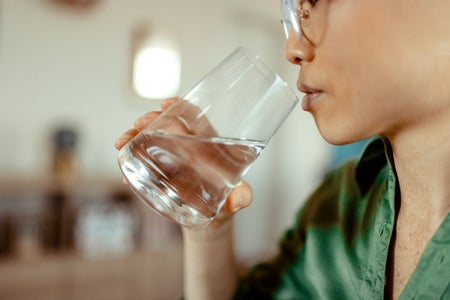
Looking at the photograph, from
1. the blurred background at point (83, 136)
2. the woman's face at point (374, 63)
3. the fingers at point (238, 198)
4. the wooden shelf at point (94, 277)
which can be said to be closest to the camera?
the woman's face at point (374, 63)

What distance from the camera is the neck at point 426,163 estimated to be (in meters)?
0.69

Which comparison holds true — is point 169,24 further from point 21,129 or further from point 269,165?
point 269,165

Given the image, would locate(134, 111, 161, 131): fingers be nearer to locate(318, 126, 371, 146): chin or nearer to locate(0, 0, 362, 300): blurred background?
locate(318, 126, 371, 146): chin

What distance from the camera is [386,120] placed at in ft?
2.23

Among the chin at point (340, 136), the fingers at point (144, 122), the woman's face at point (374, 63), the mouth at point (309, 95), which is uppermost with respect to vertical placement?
the woman's face at point (374, 63)

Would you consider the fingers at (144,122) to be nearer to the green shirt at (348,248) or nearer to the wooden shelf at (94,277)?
the green shirt at (348,248)

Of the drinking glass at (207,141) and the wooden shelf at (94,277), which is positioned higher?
the drinking glass at (207,141)

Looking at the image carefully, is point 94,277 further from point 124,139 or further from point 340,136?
point 340,136

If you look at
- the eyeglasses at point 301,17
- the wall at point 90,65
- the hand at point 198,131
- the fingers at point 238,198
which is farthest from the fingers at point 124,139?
the wall at point 90,65

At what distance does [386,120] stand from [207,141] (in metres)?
0.24

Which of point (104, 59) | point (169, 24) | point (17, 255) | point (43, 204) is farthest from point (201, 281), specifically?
point (169, 24)

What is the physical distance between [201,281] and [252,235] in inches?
167

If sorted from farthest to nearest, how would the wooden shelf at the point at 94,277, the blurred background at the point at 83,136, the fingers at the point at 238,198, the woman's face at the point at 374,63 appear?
1. the blurred background at the point at 83,136
2. the wooden shelf at the point at 94,277
3. the fingers at the point at 238,198
4. the woman's face at the point at 374,63

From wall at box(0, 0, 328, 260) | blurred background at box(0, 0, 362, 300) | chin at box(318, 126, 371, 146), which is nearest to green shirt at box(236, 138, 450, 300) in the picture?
chin at box(318, 126, 371, 146)
